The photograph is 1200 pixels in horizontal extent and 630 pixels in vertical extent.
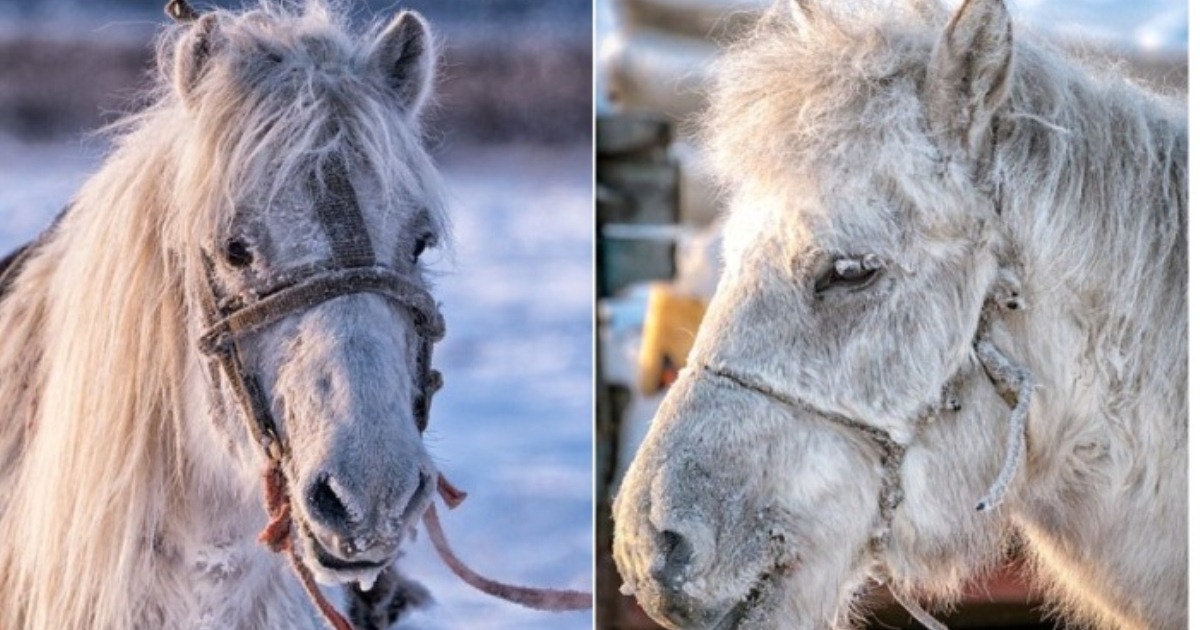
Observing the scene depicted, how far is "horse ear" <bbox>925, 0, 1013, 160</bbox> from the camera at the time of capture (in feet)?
5.23

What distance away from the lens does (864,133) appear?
1.67 meters

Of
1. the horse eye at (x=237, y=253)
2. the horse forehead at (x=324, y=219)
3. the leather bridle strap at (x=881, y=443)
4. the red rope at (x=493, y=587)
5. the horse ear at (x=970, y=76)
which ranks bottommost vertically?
the red rope at (x=493, y=587)

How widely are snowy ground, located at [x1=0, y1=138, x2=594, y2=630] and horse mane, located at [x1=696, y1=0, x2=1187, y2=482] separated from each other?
60 centimetres

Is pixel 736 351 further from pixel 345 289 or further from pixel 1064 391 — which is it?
pixel 345 289

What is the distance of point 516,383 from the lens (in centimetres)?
232

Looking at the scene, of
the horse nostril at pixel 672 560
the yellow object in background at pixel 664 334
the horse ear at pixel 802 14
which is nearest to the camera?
the horse nostril at pixel 672 560

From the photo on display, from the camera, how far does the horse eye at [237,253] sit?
194 cm

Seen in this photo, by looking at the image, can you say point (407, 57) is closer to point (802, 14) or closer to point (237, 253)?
point (237, 253)

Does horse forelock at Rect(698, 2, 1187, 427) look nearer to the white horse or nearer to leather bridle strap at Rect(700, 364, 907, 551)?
the white horse

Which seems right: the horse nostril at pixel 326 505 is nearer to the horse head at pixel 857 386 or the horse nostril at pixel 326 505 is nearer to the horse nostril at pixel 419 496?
the horse nostril at pixel 419 496

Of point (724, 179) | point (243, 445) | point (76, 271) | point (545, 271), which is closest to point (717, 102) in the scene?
point (724, 179)

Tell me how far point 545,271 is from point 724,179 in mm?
569

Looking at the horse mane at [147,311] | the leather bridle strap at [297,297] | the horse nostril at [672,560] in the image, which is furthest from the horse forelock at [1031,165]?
the horse mane at [147,311]

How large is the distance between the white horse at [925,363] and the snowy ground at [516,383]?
64 centimetres
